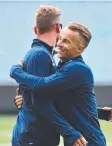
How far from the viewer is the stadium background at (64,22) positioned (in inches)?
503

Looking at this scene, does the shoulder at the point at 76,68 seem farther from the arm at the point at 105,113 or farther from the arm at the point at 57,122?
the arm at the point at 105,113

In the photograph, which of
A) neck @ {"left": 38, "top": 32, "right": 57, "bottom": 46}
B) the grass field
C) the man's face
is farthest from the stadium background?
the man's face

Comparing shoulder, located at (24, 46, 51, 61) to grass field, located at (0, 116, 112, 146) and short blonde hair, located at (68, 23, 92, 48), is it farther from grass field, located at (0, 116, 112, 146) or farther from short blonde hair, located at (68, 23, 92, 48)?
grass field, located at (0, 116, 112, 146)

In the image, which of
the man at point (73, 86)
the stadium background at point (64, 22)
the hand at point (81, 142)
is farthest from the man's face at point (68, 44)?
the stadium background at point (64, 22)

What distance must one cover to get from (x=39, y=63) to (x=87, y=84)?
0.28 meters

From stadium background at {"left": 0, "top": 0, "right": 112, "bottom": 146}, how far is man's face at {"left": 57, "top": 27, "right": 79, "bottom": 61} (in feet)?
31.8

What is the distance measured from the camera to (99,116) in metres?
3.27

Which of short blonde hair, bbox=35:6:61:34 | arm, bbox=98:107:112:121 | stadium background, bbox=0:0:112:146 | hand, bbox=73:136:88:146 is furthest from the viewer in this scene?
stadium background, bbox=0:0:112:146

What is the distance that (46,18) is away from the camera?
9.64ft

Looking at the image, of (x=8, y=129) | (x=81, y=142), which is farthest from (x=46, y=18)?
(x=8, y=129)

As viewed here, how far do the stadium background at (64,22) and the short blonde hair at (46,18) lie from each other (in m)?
9.65

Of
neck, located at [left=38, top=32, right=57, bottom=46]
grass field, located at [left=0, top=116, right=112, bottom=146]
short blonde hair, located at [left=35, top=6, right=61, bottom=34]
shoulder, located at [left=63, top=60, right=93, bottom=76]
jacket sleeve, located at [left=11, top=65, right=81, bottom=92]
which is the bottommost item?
grass field, located at [left=0, top=116, right=112, bottom=146]

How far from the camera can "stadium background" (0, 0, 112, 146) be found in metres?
12.8

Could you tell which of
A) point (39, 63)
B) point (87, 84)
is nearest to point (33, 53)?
point (39, 63)
